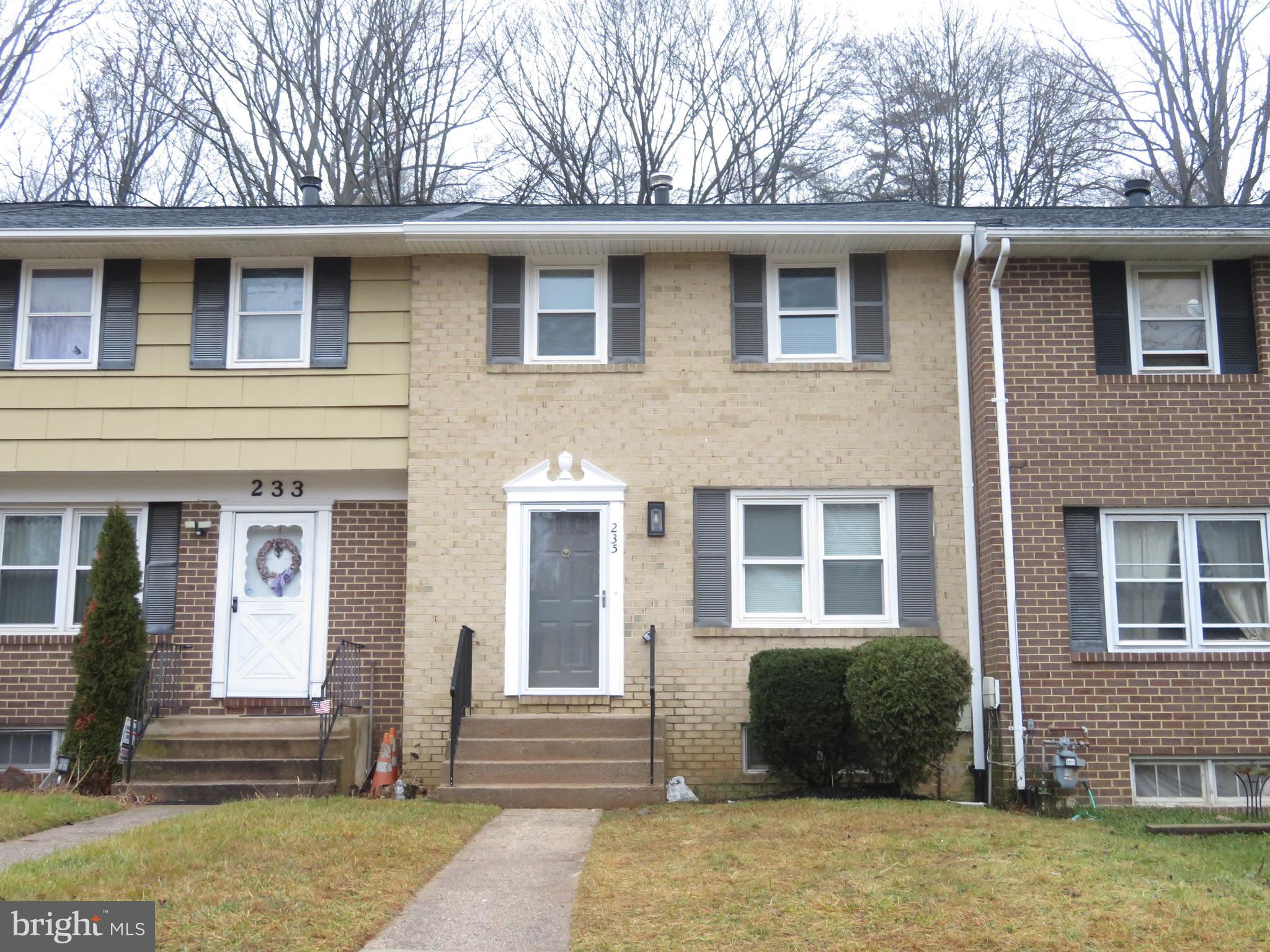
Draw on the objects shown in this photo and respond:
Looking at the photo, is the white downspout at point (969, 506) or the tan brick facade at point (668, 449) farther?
the tan brick facade at point (668, 449)

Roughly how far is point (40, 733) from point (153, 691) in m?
1.43

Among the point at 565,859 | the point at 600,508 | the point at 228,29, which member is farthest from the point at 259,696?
the point at 228,29

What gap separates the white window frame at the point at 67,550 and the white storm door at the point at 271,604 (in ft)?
3.10

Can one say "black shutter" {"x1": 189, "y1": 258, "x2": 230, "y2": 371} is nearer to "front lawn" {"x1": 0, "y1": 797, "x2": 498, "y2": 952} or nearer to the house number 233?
the house number 233

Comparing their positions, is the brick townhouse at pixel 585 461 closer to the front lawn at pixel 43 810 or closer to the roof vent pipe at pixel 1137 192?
the front lawn at pixel 43 810

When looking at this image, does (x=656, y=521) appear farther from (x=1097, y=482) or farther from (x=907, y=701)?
(x=1097, y=482)

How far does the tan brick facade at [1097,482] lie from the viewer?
Result: 34.2 feet

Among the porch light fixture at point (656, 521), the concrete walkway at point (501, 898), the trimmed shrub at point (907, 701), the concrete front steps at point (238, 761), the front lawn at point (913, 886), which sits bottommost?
the concrete walkway at point (501, 898)

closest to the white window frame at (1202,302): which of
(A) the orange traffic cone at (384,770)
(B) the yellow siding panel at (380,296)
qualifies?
(B) the yellow siding panel at (380,296)

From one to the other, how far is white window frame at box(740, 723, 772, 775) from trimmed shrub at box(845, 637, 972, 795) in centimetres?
122

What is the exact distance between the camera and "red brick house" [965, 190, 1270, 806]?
34.2 feet

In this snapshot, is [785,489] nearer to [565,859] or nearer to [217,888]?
[565,859]

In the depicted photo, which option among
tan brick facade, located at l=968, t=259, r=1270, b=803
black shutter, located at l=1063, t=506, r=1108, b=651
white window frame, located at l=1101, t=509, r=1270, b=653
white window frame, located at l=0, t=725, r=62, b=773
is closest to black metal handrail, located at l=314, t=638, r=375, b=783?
white window frame, located at l=0, t=725, r=62, b=773

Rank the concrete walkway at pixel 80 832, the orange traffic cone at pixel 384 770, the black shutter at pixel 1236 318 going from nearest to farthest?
1. the concrete walkway at pixel 80 832
2. the orange traffic cone at pixel 384 770
3. the black shutter at pixel 1236 318
